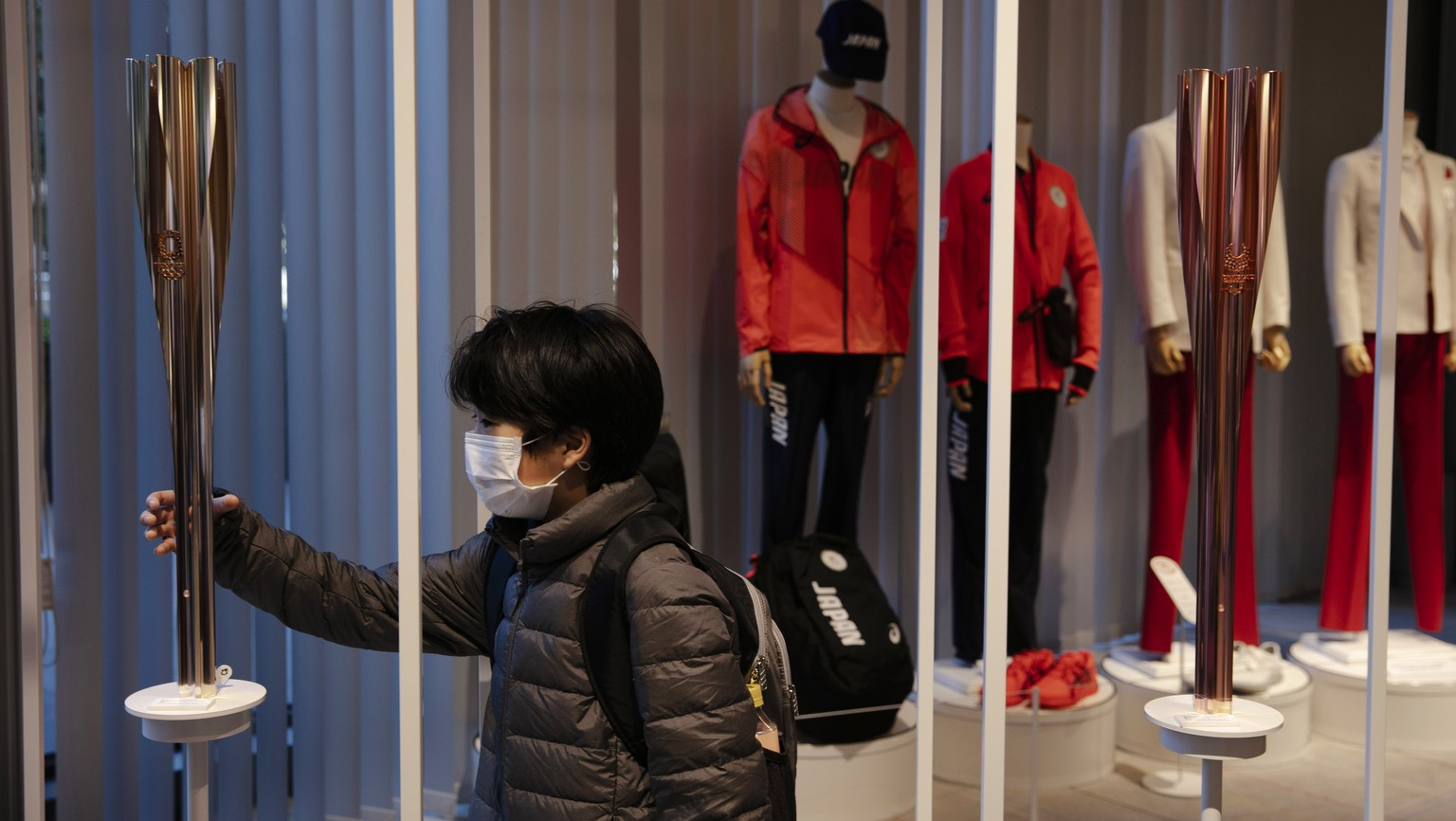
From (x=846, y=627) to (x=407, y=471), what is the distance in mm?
1588

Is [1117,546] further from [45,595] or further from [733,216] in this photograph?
[45,595]

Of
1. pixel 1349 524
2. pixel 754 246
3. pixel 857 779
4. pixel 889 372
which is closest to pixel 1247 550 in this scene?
pixel 1349 524

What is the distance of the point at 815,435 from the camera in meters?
3.19

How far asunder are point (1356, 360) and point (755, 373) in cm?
162

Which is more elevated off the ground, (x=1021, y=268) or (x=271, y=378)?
(x=1021, y=268)

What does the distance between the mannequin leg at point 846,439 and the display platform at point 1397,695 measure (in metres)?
1.30

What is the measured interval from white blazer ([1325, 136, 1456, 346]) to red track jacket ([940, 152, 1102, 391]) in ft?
2.18

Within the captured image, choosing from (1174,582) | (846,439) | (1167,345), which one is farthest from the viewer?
(1167,345)

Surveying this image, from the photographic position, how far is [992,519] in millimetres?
1472

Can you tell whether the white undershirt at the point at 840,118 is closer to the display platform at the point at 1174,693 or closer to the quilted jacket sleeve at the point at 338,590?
the display platform at the point at 1174,693

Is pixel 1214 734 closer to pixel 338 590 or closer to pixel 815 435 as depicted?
pixel 338 590

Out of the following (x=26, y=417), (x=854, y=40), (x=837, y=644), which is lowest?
(x=837, y=644)

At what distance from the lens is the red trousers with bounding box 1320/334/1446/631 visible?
3.53m

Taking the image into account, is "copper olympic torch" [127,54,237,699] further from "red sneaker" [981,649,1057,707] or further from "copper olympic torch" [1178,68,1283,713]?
"red sneaker" [981,649,1057,707]
